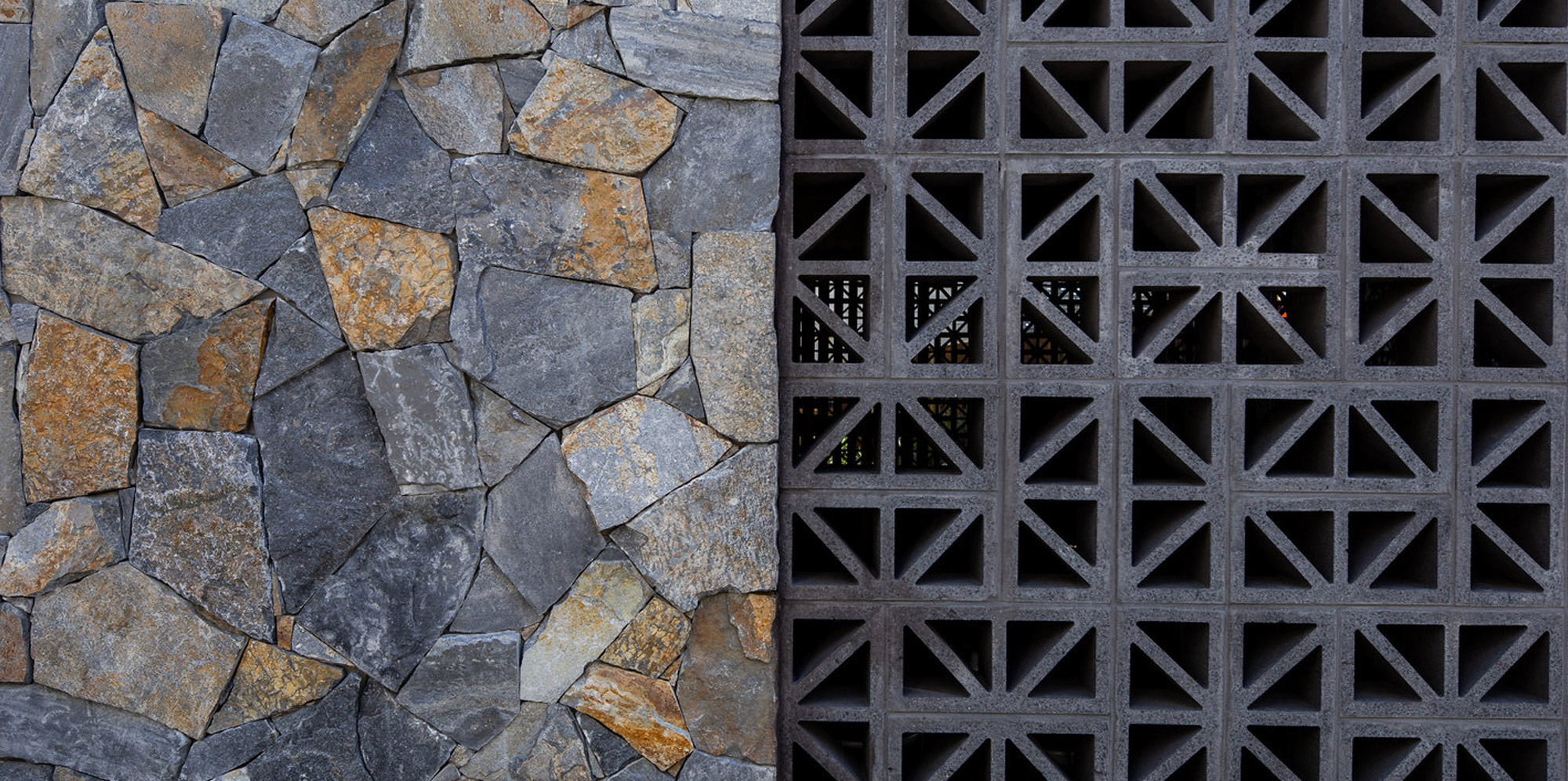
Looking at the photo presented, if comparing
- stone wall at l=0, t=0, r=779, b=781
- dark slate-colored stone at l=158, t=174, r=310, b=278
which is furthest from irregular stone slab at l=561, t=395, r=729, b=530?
dark slate-colored stone at l=158, t=174, r=310, b=278

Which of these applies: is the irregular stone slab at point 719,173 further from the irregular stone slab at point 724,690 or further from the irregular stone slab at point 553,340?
the irregular stone slab at point 724,690

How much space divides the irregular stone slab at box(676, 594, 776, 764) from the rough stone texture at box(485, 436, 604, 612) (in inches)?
17.7

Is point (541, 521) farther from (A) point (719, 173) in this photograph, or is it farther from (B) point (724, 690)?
(A) point (719, 173)

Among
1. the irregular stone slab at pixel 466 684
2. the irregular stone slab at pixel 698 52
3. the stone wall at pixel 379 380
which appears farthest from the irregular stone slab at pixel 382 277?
the irregular stone slab at pixel 466 684

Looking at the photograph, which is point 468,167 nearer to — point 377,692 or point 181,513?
point 181,513

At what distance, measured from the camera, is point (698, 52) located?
8.41 ft

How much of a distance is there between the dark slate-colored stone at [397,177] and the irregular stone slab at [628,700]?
1.50 m

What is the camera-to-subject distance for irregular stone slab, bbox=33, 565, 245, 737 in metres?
2.58

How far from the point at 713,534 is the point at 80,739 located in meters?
2.12

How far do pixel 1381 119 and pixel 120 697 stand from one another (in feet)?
14.9

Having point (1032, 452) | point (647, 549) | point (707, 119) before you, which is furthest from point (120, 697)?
point (1032, 452)

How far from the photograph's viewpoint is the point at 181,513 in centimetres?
257

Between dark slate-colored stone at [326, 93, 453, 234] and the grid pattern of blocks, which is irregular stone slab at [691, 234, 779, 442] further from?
dark slate-colored stone at [326, 93, 453, 234]

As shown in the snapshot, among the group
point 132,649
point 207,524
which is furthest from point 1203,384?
point 132,649
